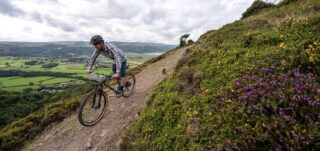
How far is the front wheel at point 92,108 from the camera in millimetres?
7594

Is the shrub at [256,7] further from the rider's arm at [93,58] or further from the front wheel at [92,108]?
the front wheel at [92,108]

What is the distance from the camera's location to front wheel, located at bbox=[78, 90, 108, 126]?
7594 millimetres

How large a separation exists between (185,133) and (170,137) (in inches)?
15.0

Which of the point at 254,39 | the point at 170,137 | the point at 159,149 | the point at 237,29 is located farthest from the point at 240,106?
the point at 237,29

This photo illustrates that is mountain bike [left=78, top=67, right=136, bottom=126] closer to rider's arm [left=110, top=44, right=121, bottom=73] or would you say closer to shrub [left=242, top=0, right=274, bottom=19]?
rider's arm [left=110, top=44, right=121, bottom=73]

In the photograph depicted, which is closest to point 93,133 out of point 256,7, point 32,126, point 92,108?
point 92,108

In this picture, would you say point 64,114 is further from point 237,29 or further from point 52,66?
point 52,66

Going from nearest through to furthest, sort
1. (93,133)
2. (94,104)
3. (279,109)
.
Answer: (279,109) → (93,133) → (94,104)

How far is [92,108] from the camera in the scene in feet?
26.8

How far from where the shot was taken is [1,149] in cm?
845

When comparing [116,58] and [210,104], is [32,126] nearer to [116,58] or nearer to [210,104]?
[116,58]

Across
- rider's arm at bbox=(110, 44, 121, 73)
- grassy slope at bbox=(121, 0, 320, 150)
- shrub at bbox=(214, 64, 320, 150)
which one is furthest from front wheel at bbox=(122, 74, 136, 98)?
shrub at bbox=(214, 64, 320, 150)

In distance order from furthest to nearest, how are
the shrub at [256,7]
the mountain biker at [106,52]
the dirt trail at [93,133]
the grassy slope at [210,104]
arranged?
1. the shrub at [256,7]
2. the mountain biker at [106,52]
3. the dirt trail at [93,133]
4. the grassy slope at [210,104]

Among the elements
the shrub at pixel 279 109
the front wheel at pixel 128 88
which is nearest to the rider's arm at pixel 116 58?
the front wheel at pixel 128 88
